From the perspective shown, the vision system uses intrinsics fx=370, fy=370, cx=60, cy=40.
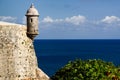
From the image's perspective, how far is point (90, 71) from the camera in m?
28.8

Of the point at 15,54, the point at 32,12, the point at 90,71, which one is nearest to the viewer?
the point at 90,71

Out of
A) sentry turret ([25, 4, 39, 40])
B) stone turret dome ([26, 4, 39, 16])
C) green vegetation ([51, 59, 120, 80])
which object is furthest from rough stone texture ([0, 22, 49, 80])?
green vegetation ([51, 59, 120, 80])

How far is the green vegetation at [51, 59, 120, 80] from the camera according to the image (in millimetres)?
28609

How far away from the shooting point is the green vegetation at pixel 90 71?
28.6 meters

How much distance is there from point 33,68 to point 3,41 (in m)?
4.69

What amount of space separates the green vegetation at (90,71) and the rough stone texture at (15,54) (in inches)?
243

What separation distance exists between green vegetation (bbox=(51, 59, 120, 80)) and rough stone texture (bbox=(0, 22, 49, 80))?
20.3 feet

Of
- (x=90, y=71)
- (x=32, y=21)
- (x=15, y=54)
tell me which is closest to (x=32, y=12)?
(x=32, y=21)

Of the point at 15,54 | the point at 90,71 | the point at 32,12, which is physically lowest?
the point at 90,71

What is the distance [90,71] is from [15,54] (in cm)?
926

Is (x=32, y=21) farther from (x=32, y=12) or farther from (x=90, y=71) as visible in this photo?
(x=90, y=71)

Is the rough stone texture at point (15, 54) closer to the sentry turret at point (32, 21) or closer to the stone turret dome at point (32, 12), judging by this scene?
the sentry turret at point (32, 21)

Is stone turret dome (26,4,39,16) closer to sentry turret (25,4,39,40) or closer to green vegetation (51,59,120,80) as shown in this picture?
sentry turret (25,4,39,40)

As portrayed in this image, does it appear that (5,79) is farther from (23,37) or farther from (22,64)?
(23,37)
